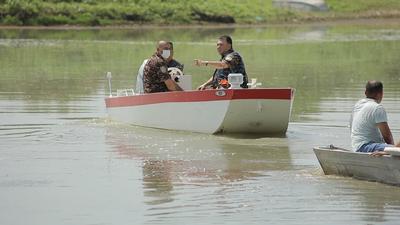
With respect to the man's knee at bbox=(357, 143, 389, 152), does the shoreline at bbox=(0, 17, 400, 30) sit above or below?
below

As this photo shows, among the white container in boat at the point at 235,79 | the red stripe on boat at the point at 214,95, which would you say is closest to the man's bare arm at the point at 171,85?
the red stripe on boat at the point at 214,95

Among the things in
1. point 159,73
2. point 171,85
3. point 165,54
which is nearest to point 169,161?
point 171,85

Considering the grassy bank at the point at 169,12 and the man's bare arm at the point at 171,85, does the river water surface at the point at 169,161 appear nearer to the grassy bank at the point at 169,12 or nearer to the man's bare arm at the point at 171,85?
the man's bare arm at the point at 171,85

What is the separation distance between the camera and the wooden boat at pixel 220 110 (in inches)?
682

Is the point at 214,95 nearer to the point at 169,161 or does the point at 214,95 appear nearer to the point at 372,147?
the point at 169,161

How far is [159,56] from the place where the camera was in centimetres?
1861

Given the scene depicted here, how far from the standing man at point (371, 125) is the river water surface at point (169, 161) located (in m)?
0.47

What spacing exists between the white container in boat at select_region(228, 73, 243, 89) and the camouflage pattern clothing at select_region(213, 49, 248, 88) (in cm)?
69

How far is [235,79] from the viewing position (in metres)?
17.2

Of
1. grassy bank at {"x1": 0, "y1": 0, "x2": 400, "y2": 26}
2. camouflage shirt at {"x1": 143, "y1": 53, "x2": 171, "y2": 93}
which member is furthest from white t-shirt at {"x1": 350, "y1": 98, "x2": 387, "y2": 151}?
grassy bank at {"x1": 0, "y1": 0, "x2": 400, "y2": 26}

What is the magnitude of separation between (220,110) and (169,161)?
2440 millimetres

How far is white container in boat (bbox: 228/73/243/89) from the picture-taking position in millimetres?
17141

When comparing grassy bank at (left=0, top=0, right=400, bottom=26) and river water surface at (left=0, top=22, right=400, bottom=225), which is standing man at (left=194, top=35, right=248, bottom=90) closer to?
river water surface at (left=0, top=22, right=400, bottom=225)

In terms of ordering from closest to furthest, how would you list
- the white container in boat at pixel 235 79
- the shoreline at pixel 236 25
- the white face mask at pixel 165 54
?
1. the white container in boat at pixel 235 79
2. the white face mask at pixel 165 54
3. the shoreline at pixel 236 25
